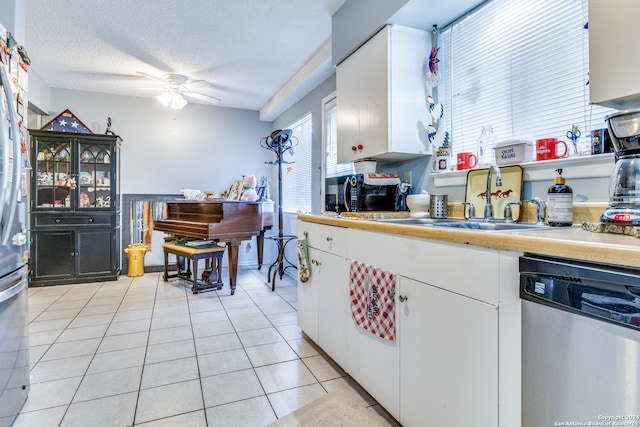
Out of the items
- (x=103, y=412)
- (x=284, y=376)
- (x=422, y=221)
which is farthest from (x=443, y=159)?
(x=103, y=412)

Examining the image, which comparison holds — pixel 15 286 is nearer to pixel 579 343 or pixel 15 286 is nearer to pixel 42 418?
pixel 42 418

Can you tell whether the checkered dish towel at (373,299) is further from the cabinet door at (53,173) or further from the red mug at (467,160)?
the cabinet door at (53,173)

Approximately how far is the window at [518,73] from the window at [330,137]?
5.26ft

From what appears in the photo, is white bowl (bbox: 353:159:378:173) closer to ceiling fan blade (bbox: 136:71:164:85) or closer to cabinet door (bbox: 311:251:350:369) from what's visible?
cabinet door (bbox: 311:251:350:369)

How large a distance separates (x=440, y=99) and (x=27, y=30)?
3.68 m

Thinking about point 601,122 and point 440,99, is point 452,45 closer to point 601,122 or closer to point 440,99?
point 440,99

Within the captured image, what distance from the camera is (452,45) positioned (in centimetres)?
217

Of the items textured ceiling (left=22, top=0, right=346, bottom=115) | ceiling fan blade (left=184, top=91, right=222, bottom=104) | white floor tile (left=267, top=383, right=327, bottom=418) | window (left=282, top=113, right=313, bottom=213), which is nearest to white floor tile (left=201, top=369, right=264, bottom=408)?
white floor tile (left=267, top=383, right=327, bottom=418)

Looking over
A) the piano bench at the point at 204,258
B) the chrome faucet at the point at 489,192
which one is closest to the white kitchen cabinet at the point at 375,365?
the chrome faucet at the point at 489,192


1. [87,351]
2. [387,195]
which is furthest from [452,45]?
[87,351]

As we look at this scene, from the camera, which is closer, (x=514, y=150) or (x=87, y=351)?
(x=514, y=150)

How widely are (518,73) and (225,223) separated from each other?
115 inches

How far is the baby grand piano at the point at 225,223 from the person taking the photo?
11.7ft

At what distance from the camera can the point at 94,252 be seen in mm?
4246
